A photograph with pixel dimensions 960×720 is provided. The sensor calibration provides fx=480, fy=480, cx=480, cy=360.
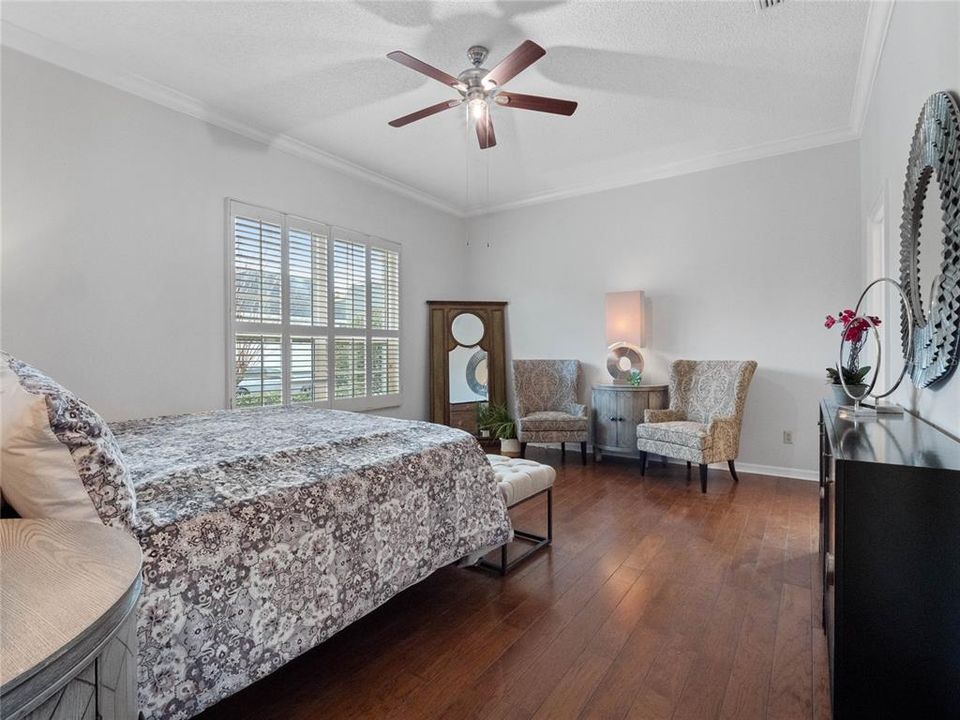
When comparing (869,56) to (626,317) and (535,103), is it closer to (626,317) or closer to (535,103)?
(535,103)

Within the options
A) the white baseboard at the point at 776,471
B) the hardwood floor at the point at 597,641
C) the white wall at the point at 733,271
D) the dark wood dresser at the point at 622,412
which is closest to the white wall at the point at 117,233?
the hardwood floor at the point at 597,641

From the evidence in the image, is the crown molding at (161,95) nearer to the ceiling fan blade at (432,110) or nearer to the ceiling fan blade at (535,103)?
the ceiling fan blade at (432,110)

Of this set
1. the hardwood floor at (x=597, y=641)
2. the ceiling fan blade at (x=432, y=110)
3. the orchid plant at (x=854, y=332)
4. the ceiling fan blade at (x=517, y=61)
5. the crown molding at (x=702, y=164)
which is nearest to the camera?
the hardwood floor at (x=597, y=641)

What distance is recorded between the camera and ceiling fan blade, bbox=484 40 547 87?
7.20 ft

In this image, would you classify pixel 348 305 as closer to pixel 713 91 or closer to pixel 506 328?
pixel 506 328

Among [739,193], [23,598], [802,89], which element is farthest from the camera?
[739,193]

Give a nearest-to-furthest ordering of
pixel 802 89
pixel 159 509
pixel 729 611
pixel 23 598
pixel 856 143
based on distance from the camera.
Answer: pixel 23 598
pixel 159 509
pixel 729 611
pixel 802 89
pixel 856 143

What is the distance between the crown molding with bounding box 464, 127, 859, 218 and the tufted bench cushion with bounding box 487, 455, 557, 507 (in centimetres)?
332

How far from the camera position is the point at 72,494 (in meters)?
1.12

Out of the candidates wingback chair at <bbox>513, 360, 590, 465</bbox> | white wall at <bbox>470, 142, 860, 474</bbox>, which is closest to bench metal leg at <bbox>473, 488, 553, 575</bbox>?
wingback chair at <bbox>513, 360, 590, 465</bbox>

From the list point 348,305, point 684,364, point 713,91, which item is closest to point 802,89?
point 713,91

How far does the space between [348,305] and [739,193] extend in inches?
145

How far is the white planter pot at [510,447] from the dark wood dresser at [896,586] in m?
3.99

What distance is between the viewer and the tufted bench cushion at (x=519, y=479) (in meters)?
2.52
